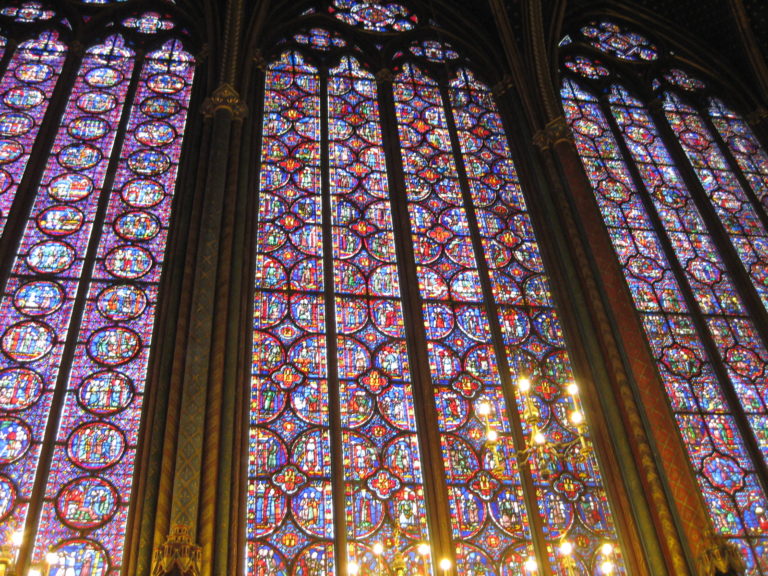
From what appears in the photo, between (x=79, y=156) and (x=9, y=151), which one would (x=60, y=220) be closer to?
(x=79, y=156)

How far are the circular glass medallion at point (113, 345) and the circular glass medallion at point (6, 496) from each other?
5.40ft

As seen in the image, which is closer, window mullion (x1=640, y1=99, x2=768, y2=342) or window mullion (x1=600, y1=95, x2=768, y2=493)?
window mullion (x1=600, y1=95, x2=768, y2=493)

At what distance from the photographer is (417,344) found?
10516 mm

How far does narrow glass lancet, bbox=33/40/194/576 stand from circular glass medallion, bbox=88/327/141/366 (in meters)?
0.01

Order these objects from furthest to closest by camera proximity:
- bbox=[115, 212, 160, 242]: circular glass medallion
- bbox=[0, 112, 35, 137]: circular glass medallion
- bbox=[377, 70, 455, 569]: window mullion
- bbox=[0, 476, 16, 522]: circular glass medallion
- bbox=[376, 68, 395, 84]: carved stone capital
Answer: bbox=[376, 68, 395, 84]: carved stone capital, bbox=[0, 112, 35, 137]: circular glass medallion, bbox=[115, 212, 160, 242]: circular glass medallion, bbox=[377, 70, 455, 569]: window mullion, bbox=[0, 476, 16, 522]: circular glass medallion

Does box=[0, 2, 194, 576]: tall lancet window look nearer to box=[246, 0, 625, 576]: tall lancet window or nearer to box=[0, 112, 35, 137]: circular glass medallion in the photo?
box=[0, 112, 35, 137]: circular glass medallion

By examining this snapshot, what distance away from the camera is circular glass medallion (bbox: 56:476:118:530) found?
28.0 feet

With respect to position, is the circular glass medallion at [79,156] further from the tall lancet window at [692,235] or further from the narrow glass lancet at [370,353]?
the tall lancet window at [692,235]

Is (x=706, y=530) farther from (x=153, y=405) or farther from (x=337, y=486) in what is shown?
(x=153, y=405)

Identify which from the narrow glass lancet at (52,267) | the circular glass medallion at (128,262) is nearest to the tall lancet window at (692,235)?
the circular glass medallion at (128,262)

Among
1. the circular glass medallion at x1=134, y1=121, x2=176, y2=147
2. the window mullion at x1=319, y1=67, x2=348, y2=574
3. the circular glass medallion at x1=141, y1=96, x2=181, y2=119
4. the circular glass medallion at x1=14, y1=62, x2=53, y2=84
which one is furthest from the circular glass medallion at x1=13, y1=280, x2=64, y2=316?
the circular glass medallion at x1=14, y1=62, x2=53, y2=84

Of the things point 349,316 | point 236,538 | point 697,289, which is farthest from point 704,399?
point 236,538

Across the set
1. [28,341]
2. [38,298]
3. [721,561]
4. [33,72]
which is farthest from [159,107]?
[721,561]

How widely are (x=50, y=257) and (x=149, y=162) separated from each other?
212 cm
